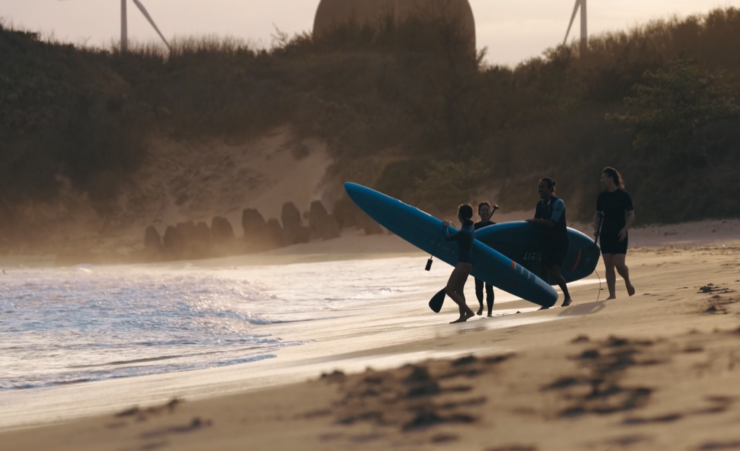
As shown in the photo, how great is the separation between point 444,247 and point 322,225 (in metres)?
13.9

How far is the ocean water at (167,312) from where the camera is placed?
7.41 metres

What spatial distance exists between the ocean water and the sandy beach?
976 mm

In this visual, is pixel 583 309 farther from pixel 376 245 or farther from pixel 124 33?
pixel 124 33

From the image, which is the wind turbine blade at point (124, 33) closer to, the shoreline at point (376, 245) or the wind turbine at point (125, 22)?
the wind turbine at point (125, 22)

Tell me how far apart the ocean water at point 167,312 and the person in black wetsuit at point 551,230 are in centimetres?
247

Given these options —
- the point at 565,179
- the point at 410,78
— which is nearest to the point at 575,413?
the point at 565,179

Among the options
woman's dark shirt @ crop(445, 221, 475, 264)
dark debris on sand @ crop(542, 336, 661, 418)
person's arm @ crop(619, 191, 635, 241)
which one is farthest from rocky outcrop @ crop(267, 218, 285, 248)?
dark debris on sand @ crop(542, 336, 661, 418)

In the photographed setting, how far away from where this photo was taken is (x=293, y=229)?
76.3 ft

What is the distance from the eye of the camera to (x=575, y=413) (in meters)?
3.49

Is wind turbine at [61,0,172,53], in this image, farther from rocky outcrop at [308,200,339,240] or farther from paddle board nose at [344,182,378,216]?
paddle board nose at [344,182,378,216]

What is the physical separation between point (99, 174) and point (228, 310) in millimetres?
22064

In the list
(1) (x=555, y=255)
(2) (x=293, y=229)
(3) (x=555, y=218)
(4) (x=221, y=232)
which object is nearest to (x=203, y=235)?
(4) (x=221, y=232)

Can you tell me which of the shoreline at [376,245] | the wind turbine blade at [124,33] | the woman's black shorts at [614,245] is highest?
A: the wind turbine blade at [124,33]

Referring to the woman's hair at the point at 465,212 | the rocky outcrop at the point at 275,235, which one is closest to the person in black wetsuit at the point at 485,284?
the woman's hair at the point at 465,212
